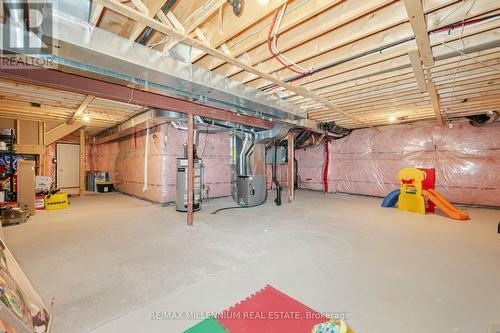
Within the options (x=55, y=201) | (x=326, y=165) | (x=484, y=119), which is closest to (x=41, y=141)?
(x=55, y=201)

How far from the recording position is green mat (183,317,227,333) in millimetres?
1335

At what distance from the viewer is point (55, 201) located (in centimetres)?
484

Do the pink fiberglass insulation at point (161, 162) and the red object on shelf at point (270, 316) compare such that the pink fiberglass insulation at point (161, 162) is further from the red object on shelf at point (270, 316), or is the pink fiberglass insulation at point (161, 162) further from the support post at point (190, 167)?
the red object on shelf at point (270, 316)

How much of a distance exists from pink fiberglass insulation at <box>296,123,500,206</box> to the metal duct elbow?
191mm

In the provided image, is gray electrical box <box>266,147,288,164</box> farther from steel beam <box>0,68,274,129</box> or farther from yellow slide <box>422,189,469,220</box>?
steel beam <box>0,68,274,129</box>

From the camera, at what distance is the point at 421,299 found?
165 cm

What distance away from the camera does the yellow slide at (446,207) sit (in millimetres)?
4035

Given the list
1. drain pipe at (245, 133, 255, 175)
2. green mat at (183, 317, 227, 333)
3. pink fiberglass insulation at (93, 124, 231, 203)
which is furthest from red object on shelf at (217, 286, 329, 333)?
pink fiberglass insulation at (93, 124, 231, 203)

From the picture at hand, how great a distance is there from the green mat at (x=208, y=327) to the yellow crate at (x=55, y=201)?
5.43 m

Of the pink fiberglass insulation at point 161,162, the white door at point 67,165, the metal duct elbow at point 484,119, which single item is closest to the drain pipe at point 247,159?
the pink fiberglass insulation at point 161,162

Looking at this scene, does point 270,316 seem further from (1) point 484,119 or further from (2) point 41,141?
(2) point 41,141

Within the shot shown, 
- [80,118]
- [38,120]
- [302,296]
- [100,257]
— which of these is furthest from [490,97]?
[38,120]

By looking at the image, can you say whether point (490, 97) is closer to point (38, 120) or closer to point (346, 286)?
point (346, 286)

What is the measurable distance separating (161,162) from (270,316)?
4.63 metres
